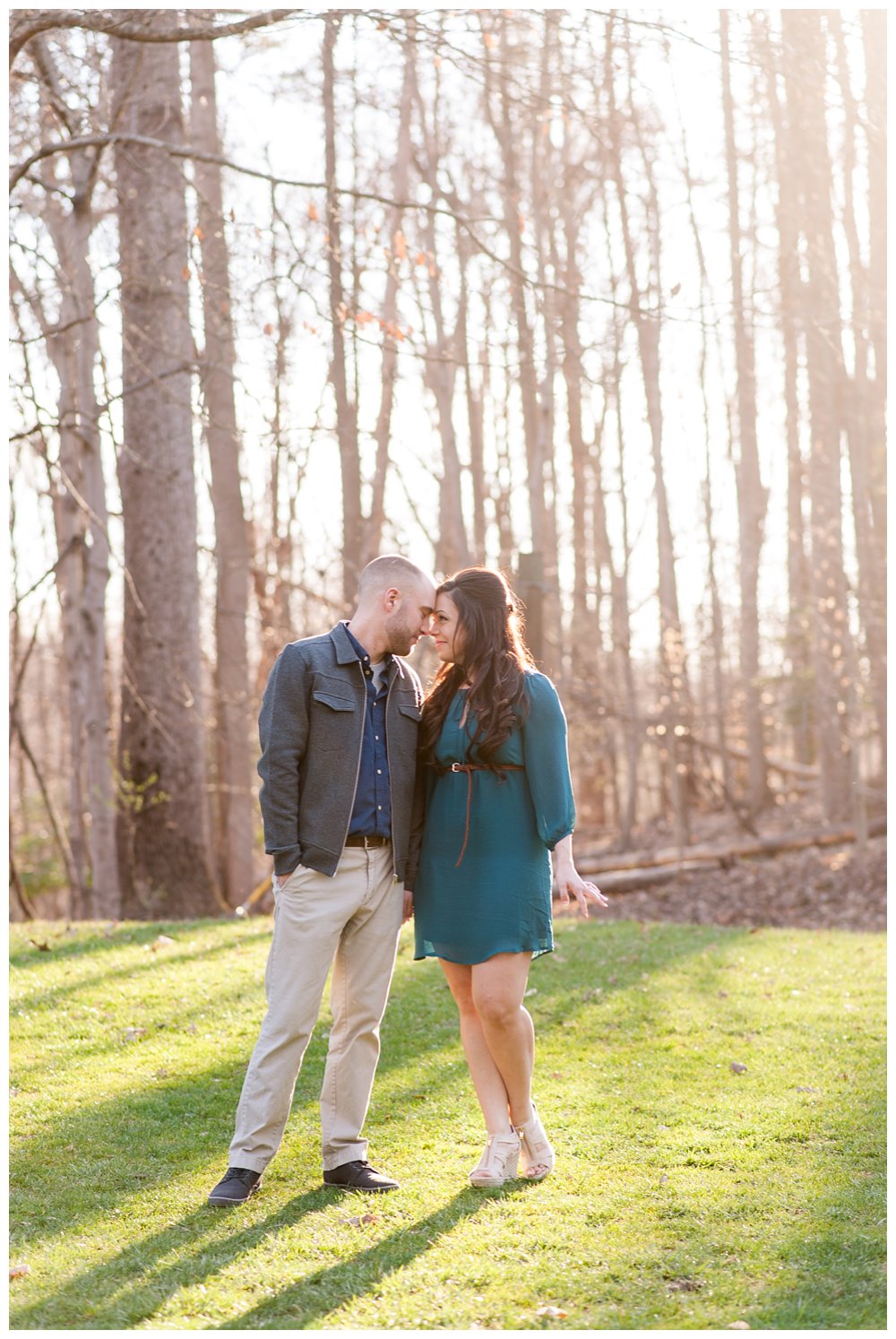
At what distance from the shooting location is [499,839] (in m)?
4.23

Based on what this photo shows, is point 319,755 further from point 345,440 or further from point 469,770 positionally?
point 345,440

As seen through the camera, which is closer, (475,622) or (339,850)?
(339,850)

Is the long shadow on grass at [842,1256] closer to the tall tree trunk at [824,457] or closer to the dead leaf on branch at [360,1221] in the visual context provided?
the dead leaf on branch at [360,1221]

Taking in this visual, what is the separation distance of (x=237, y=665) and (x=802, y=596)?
953cm

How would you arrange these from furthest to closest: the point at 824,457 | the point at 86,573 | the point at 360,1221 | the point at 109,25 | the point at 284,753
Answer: the point at 824,457
the point at 86,573
the point at 109,25
the point at 284,753
the point at 360,1221

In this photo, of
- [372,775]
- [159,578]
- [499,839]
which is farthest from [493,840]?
[159,578]

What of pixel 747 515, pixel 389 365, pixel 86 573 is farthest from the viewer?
pixel 747 515

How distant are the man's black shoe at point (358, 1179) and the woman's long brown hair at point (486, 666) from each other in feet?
4.78

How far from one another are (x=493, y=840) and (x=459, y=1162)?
1336 mm

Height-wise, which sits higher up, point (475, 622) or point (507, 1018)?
point (475, 622)

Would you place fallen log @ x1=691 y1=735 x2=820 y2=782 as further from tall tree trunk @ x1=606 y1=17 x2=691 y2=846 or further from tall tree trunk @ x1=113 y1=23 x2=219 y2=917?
tall tree trunk @ x1=113 y1=23 x2=219 y2=917

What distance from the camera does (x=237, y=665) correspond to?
48.7 feet

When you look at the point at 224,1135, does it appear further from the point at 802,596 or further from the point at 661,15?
the point at 802,596

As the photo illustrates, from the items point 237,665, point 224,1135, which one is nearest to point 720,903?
point 237,665
